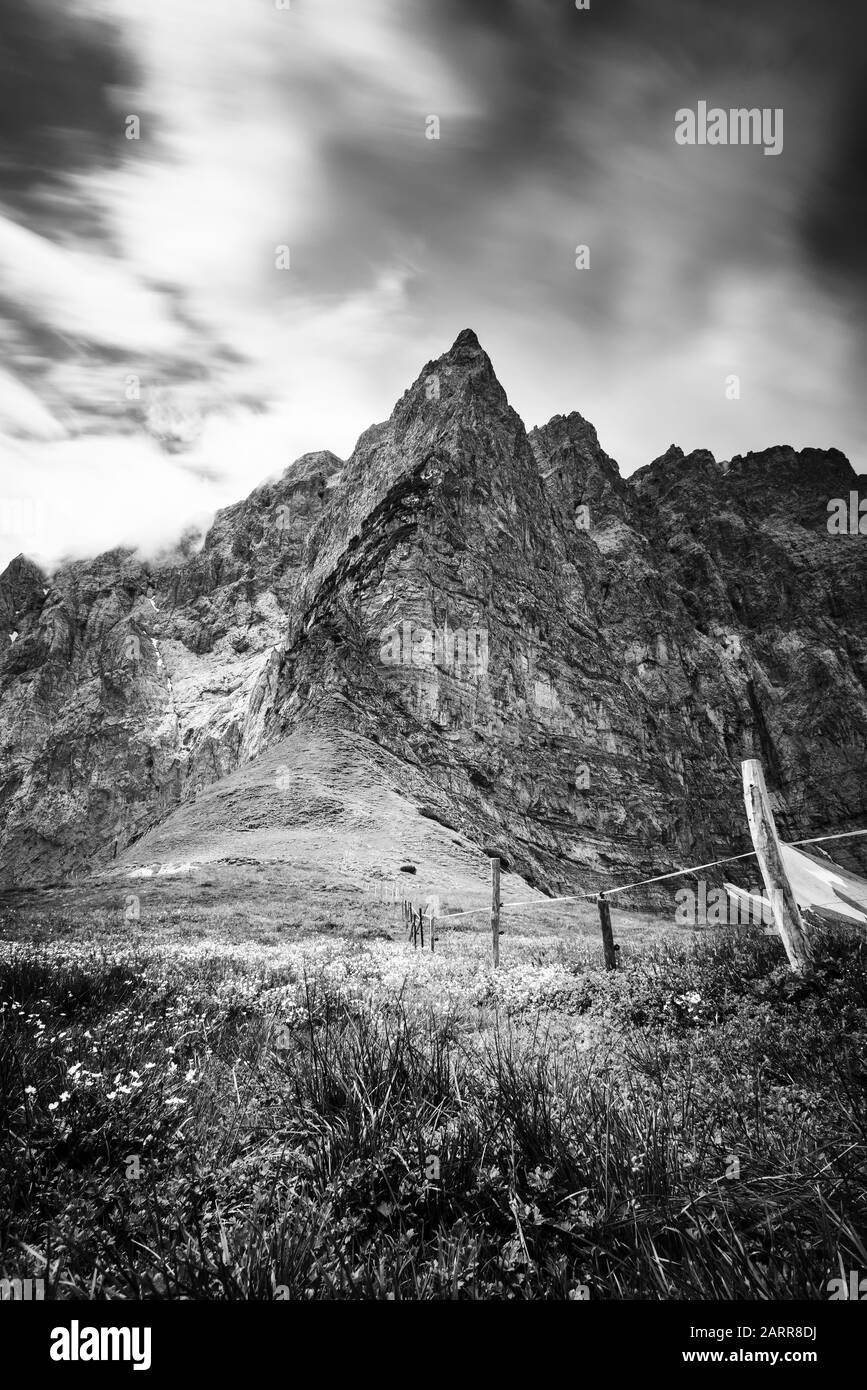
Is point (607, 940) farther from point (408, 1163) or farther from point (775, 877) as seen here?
point (408, 1163)

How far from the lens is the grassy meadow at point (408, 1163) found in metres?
2.29

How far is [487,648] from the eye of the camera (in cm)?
7388

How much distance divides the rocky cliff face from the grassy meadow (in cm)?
5508

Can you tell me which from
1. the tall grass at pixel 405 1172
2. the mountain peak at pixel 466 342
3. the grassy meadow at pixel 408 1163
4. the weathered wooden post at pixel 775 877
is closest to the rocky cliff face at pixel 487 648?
the mountain peak at pixel 466 342

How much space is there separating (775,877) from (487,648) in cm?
6625

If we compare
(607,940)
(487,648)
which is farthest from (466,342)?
(607,940)

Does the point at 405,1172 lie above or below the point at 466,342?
below

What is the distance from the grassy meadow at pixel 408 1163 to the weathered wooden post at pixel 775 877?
158 cm

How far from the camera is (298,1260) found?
225 centimetres

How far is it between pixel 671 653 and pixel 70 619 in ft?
417

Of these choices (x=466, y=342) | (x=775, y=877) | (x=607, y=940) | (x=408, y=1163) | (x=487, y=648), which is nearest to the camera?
(x=408, y=1163)

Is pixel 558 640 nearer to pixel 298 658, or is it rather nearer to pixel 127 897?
pixel 298 658

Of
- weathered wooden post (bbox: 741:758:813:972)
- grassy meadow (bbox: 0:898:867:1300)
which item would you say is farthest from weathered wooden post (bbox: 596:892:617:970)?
grassy meadow (bbox: 0:898:867:1300)

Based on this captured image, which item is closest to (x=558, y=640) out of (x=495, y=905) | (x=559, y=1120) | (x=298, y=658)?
(x=298, y=658)
